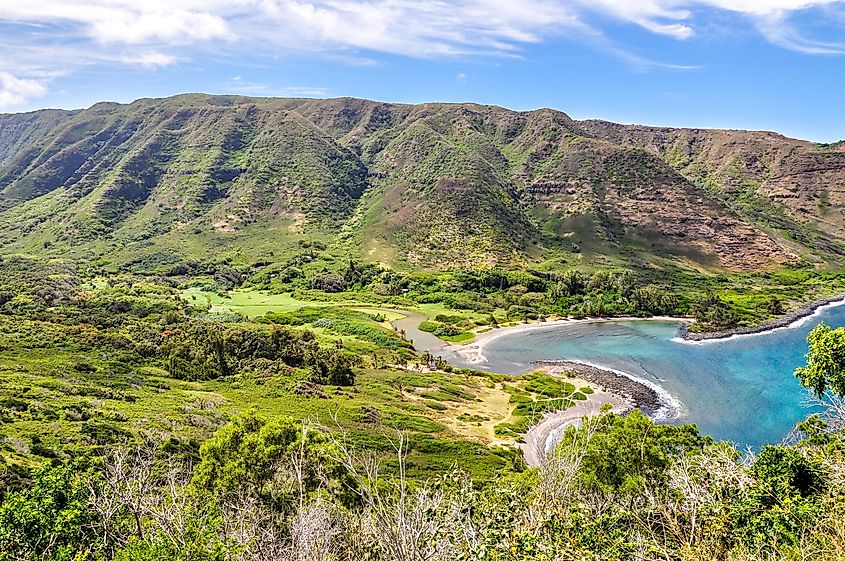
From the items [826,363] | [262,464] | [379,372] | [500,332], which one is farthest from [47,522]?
[500,332]

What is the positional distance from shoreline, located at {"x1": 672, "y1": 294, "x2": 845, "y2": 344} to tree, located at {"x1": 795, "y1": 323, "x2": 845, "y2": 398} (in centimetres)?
7260

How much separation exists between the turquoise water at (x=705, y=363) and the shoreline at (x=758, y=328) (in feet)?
4.79

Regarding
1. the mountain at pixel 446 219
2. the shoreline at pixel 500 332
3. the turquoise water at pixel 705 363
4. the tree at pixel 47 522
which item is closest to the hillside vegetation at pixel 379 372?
the tree at pixel 47 522

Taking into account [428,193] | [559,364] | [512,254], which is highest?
[428,193]

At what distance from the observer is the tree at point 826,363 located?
2192 centimetres

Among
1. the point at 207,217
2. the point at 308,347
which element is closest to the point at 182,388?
the point at 308,347

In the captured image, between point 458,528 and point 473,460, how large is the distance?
31162 millimetres

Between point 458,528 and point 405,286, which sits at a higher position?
point 458,528

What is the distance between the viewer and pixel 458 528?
12.1m

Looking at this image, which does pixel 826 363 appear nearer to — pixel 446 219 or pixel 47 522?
pixel 47 522

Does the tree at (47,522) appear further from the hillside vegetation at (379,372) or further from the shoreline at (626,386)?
the shoreline at (626,386)

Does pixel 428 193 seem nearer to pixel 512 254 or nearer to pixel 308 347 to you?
pixel 512 254

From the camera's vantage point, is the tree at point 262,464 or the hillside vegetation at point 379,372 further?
the tree at point 262,464

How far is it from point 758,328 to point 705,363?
2867cm
